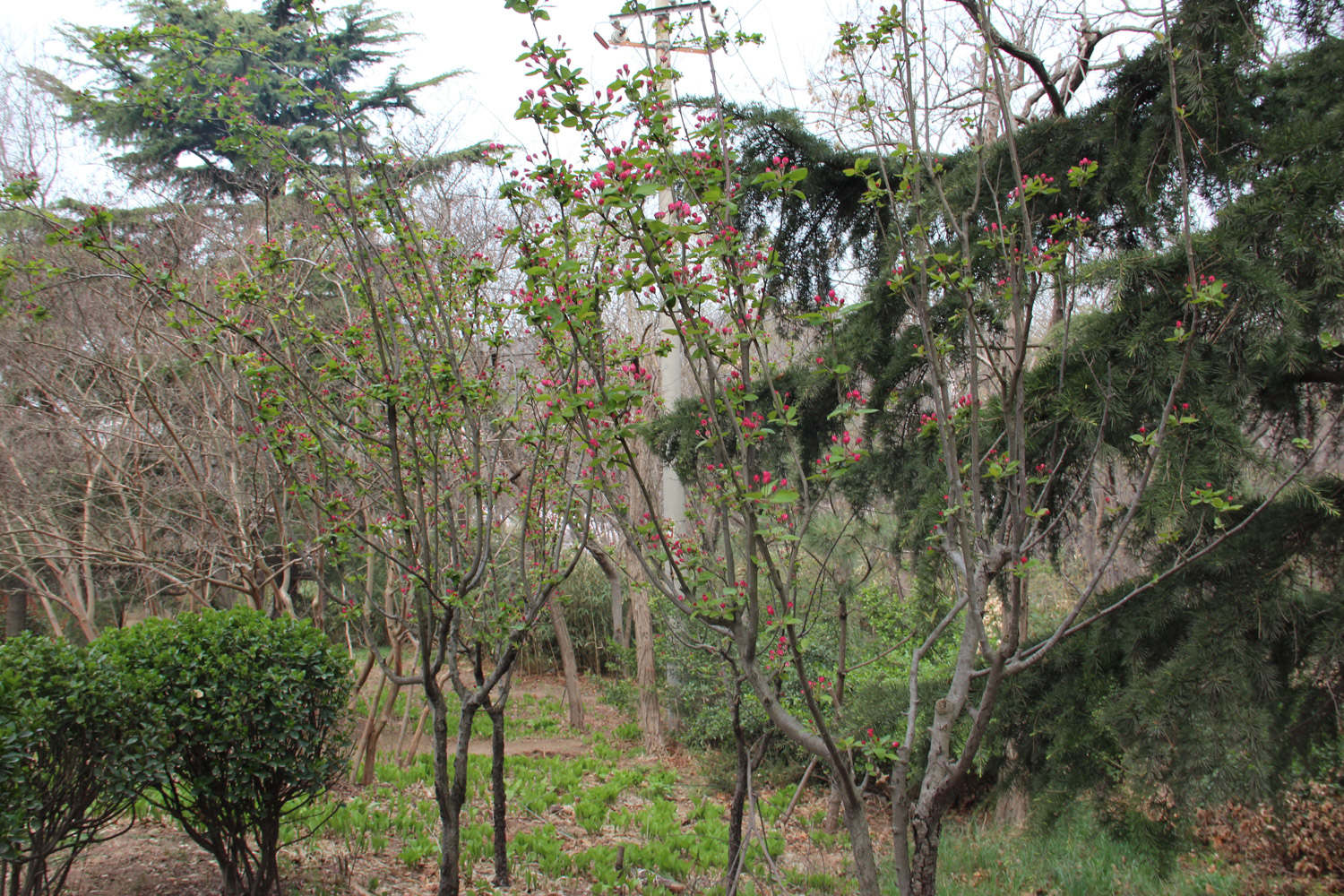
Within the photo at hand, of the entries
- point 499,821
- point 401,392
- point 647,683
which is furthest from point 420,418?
point 647,683

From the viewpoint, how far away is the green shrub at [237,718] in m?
3.40

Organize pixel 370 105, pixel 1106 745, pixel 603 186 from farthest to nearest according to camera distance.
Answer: pixel 370 105
pixel 1106 745
pixel 603 186

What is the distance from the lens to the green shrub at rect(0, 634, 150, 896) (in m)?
2.65

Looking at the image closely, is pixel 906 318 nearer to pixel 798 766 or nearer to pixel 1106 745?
pixel 1106 745

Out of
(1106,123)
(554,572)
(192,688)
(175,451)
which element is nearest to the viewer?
(1106,123)

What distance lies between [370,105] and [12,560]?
705 centimetres

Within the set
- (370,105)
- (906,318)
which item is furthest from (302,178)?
(370,105)

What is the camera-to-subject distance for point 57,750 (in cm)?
292

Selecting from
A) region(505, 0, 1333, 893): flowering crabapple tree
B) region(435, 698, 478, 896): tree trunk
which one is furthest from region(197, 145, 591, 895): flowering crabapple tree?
region(505, 0, 1333, 893): flowering crabapple tree

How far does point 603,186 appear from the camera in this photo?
1.78 metres

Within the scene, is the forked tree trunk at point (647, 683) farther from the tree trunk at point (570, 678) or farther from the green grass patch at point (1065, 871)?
the green grass patch at point (1065, 871)

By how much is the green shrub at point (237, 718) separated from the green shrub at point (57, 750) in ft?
0.51

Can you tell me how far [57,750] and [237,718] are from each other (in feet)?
2.24

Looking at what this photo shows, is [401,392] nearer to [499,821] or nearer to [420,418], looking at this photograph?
[420,418]
